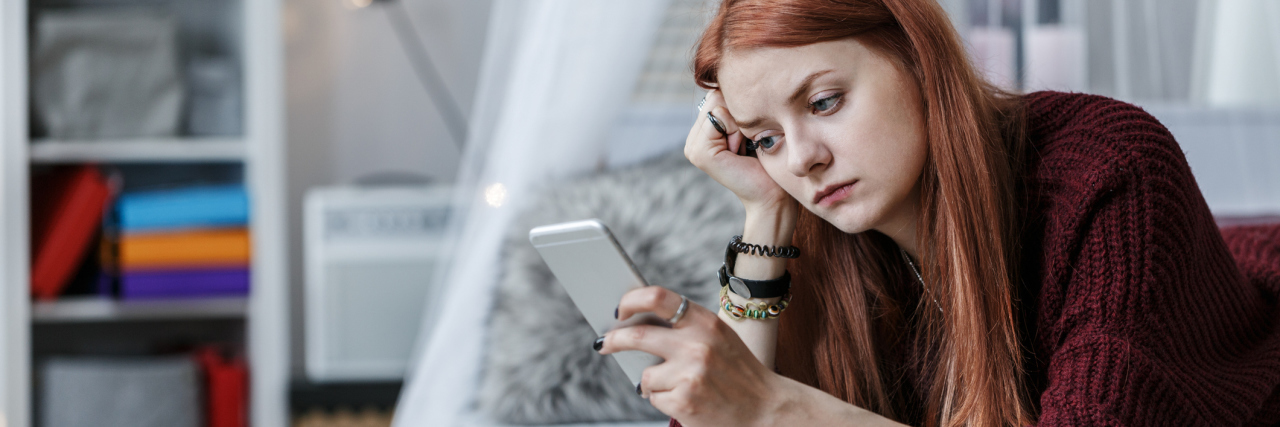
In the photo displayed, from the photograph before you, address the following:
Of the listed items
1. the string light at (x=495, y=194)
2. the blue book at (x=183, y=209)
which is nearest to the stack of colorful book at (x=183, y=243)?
the blue book at (x=183, y=209)

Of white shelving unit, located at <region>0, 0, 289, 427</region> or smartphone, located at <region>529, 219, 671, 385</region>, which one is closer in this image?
smartphone, located at <region>529, 219, 671, 385</region>

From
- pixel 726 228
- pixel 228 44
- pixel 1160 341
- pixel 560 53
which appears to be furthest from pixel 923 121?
pixel 228 44

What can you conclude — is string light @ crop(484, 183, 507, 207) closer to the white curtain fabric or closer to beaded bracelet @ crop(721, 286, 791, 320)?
the white curtain fabric

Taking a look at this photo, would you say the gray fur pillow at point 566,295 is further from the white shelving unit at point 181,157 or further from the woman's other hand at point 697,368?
the white shelving unit at point 181,157

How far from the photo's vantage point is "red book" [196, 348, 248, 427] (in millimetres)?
1716

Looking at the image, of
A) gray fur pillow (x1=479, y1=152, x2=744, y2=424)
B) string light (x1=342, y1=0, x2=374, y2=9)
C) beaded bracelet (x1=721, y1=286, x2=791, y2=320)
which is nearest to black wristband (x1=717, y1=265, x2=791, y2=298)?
beaded bracelet (x1=721, y1=286, x2=791, y2=320)

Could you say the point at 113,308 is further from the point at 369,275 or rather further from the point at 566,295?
the point at 566,295

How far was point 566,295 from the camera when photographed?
1169mm

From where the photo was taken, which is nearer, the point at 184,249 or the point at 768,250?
the point at 768,250

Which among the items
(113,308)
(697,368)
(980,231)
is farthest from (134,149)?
(980,231)

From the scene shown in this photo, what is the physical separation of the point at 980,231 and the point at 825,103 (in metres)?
0.15

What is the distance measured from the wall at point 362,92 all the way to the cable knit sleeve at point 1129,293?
1588mm

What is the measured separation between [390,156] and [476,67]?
288 mm

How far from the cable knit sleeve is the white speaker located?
48.5 inches
